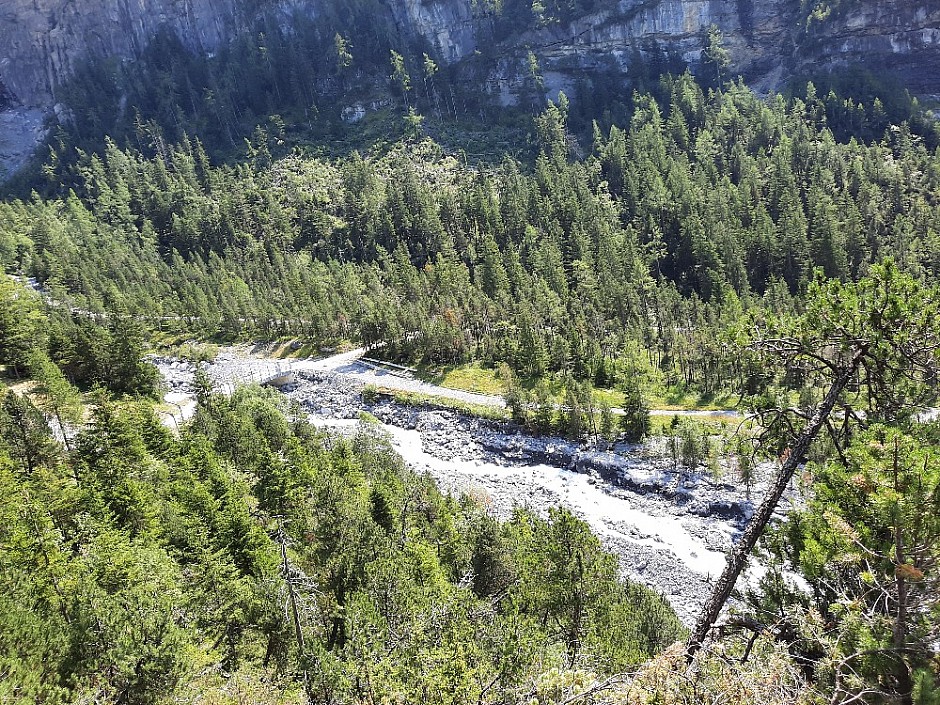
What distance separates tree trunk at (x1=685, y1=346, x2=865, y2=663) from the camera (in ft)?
32.7

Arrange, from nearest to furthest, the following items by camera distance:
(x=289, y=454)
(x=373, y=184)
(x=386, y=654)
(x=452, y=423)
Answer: (x=386, y=654)
(x=289, y=454)
(x=452, y=423)
(x=373, y=184)

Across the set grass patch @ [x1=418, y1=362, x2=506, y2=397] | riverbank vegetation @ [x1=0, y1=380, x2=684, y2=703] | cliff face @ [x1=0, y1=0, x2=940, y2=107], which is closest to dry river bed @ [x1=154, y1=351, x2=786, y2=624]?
grass patch @ [x1=418, y1=362, x2=506, y2=397]

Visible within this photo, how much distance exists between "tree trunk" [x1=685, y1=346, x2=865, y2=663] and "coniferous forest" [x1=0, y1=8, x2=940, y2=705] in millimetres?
131

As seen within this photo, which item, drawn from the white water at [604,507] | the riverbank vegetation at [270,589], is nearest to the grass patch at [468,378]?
the white water at [604,507]

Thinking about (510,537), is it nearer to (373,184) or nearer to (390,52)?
(373,184)

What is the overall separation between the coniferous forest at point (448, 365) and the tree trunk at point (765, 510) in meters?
0.13

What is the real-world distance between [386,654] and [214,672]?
22.6ft

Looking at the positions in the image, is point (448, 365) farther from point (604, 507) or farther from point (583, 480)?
point (604, 507)

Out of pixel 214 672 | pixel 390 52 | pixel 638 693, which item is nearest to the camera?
pixel 638 693

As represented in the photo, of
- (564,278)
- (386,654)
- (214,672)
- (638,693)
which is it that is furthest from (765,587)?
(564,278)

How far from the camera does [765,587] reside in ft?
47.1

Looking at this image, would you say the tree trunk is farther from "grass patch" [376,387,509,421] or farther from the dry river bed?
"grass patch" [376,387,509,421]

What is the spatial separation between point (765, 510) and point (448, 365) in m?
72.4

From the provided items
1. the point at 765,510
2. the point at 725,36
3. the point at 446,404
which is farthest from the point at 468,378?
the point at 725,36
